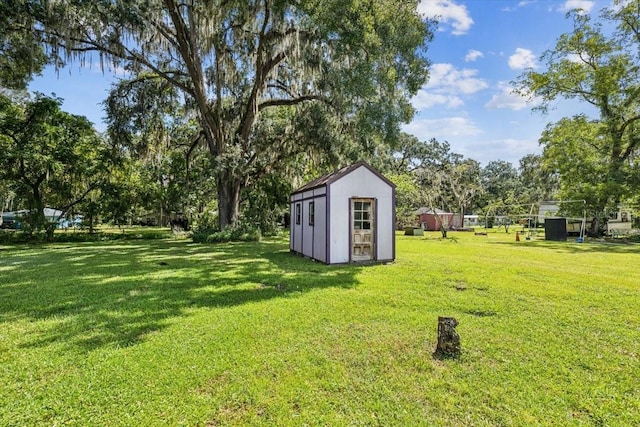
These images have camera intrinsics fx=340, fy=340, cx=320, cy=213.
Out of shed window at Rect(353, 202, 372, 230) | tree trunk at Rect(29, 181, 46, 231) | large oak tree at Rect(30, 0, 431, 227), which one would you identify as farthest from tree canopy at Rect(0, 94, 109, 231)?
shed window at Rect(353, 202, 372, 230)

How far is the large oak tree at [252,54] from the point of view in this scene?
809 cm

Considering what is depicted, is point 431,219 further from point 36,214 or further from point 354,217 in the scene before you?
point 36,214

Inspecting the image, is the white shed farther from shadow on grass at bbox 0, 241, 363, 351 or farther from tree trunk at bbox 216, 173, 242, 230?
tree trunk at bbox 216, 173, 242, 230

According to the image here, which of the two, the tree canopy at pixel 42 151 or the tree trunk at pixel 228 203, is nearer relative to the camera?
the tree canopy at pixel 42 151

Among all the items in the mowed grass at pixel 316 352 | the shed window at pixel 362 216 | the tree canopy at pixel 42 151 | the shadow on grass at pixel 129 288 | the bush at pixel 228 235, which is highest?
the tree canopy at pixel 42 151

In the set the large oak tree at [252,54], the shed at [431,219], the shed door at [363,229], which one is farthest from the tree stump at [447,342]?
the shed at [431,219]

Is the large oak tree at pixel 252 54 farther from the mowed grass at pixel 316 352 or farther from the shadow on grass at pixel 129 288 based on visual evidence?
the mowed grass at pixel 316 352

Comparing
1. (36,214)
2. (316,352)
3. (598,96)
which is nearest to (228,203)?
(36,214)

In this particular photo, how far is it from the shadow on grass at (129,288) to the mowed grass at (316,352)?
0.04 metres

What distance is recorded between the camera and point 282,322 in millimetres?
4129

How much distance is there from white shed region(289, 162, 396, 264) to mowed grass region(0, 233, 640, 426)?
2.30 meters

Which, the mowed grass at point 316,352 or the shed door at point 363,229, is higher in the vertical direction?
the shed door at point 363,229

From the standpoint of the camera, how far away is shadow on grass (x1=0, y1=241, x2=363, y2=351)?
398cm

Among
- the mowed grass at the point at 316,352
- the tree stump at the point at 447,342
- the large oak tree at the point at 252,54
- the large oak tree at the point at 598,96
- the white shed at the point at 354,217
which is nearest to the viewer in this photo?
the mowed grass at the point at 316,352
